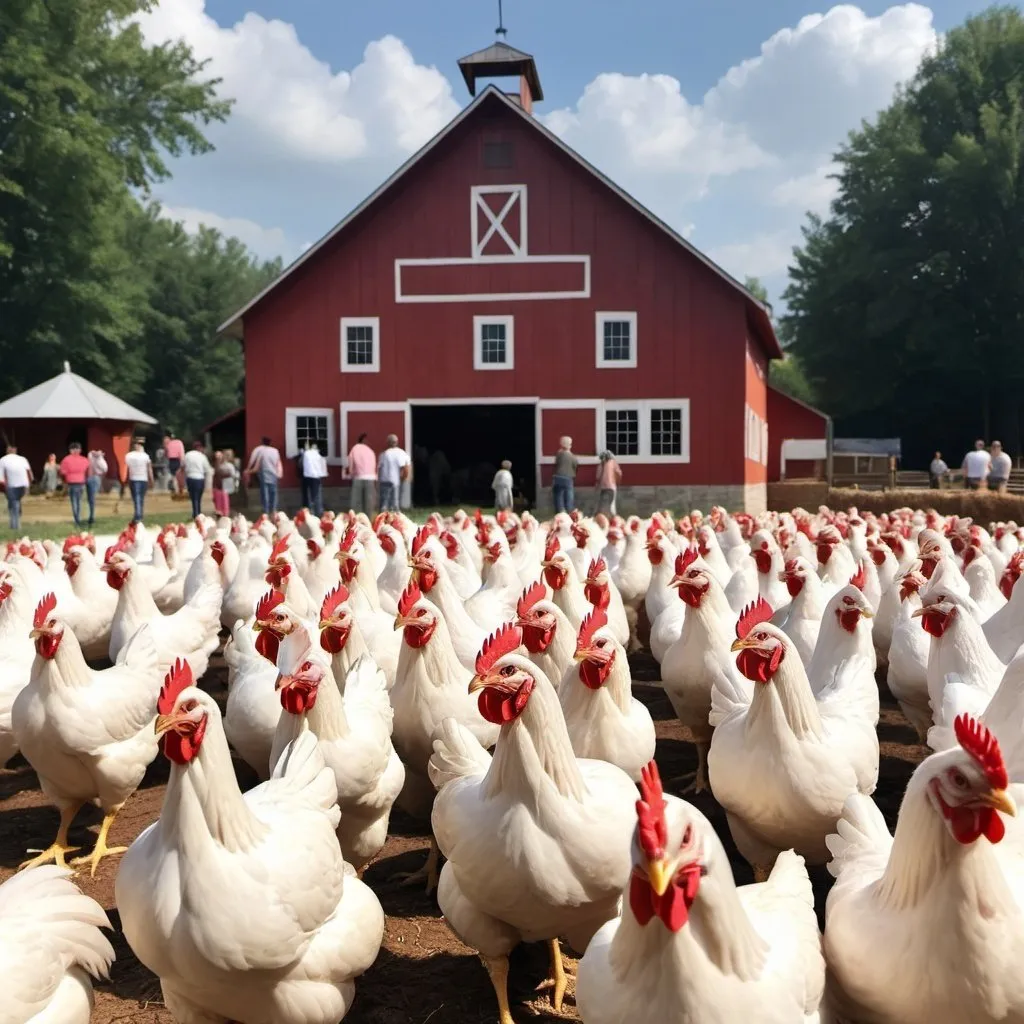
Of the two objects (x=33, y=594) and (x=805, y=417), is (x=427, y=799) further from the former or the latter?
(x=805, y=417)

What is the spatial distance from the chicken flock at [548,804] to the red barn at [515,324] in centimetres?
1728

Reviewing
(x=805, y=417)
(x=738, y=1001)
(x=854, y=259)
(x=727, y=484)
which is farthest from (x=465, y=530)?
(x=854, y=259)

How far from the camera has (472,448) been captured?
33.8 m

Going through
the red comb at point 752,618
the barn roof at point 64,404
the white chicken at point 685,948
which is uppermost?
the barn roof at point 64,404

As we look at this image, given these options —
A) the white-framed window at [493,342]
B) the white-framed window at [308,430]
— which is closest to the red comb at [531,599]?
the white-framed window at [493,342]

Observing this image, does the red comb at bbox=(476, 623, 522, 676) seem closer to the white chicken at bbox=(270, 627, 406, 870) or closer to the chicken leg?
the white chicken at bbox=(270, 627, 406, 870)

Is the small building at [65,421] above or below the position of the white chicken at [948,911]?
above

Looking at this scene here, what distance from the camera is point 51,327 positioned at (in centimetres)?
4441

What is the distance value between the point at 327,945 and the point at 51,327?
4772cm

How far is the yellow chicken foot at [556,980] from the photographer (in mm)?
3844

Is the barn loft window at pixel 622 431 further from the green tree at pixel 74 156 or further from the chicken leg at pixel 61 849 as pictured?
the green tree at pixel 74 156

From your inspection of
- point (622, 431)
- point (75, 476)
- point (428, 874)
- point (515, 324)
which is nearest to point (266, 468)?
point (75, 476)

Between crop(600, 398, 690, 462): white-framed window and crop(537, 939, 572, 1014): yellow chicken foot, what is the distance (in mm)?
20894

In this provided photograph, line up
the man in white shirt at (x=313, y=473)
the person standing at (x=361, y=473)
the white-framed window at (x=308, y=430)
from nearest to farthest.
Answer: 1. the person standing at (x=361, y=473)
2. the man in white shirt at (x=313, y=473)
3. the white-framed window at (x=308, y=430)
